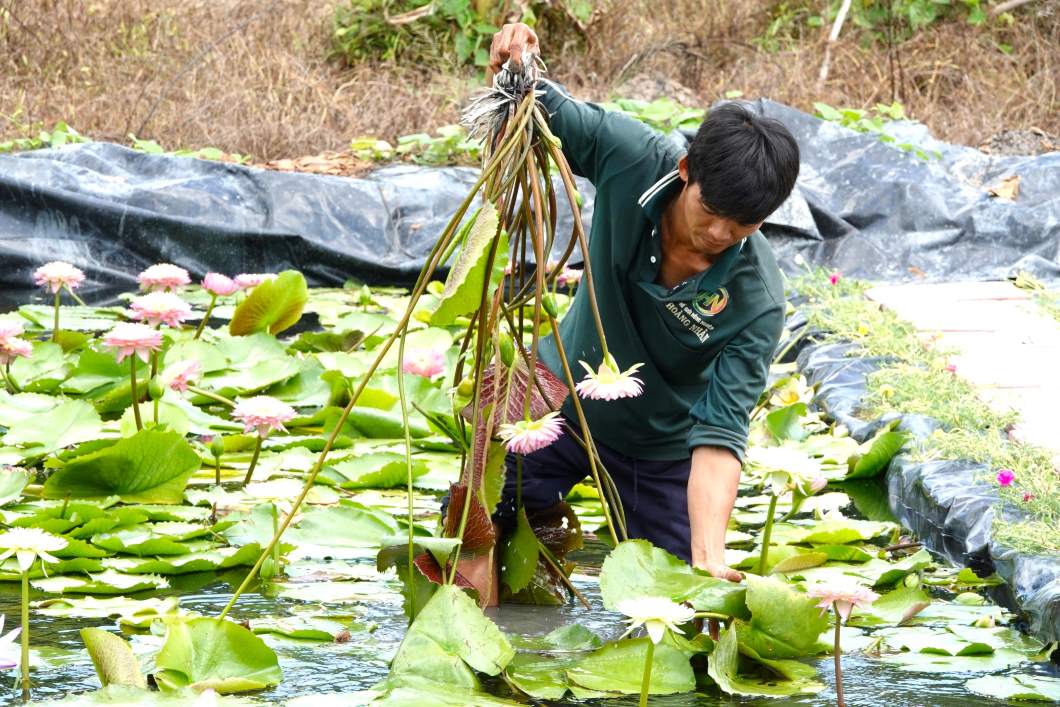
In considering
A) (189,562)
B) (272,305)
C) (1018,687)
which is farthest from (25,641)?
(272,305)

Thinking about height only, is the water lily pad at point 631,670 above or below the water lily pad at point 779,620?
below

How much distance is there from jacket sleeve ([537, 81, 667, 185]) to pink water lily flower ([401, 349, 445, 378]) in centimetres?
109

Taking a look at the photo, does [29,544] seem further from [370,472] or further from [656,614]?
[370,472]

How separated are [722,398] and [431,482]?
1.02 meters

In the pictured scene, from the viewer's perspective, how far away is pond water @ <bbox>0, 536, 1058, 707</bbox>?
1885mm

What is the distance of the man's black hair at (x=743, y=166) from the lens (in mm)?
1928

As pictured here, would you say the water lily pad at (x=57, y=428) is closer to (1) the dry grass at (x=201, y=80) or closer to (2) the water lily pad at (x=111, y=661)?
(2) the water lily pad at (x=111, y=661)

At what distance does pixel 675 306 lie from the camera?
219 cm

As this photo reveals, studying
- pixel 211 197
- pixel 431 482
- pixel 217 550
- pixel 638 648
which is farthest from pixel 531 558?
pixel 211 197

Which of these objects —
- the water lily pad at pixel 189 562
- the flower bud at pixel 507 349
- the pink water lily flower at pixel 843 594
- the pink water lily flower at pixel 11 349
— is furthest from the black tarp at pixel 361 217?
the pink water lily flower at pixel 843 594

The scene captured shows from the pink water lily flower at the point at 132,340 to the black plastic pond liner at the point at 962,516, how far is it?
160 cm

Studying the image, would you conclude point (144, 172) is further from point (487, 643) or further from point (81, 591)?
point (487, 643)

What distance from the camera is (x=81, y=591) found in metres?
2.23

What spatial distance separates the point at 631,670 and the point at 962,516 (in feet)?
3.33
